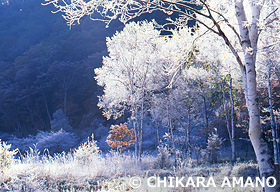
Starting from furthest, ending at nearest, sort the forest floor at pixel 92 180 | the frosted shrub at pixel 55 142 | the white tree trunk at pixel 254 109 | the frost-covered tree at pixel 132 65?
the frosted shrub at pixel 55 142, the frost-covered tree at pixel 132 65, the forest floor at pixel 92 180, the white tree trunk at pixel 254 109

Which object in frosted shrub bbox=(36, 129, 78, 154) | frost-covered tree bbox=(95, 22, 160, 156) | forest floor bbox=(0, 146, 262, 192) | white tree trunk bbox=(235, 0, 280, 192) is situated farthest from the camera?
frosted shrub bbox=(36, 129, 78, 154)

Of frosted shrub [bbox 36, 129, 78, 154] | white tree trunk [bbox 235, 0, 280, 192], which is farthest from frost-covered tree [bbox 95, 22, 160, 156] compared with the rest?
white tree trunk [bbox 235, 0, 280, 192]

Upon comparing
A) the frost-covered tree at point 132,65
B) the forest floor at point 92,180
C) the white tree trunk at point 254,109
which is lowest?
the forest floor at point 92,180

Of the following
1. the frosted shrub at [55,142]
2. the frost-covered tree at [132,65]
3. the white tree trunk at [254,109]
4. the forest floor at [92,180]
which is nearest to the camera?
the white tree trunk at [254,109]

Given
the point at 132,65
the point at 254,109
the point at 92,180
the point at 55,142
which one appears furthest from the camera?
the point at 55,142

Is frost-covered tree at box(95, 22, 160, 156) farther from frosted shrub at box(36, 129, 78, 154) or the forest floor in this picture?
frosted shrub at box(36, 129, 78, 154)

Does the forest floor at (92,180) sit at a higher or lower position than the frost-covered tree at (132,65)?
lower

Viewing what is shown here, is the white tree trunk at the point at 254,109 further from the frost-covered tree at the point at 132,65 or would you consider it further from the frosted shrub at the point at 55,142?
the frosted shrub at the point at 55,142

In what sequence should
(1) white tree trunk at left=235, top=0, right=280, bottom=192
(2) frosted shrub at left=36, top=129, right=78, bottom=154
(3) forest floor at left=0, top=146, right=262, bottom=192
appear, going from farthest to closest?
(2) frosted shrub at left=36, top=129, right=78, bottom=154, (3) forest floor at left=0, top=146, right=262, bottom=192, (1) white tree trunk at left=235, top=0, right=280, bottom=192

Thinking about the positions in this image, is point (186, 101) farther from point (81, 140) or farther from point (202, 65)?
point (81, 140)

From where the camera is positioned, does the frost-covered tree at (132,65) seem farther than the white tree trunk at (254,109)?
Yes

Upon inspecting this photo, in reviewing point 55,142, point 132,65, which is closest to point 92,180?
point 132,65

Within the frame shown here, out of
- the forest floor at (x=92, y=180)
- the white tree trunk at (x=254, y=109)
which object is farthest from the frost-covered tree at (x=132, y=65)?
the white tree trunk at (x=254, y=109)

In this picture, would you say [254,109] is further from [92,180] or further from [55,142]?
[55,142]
